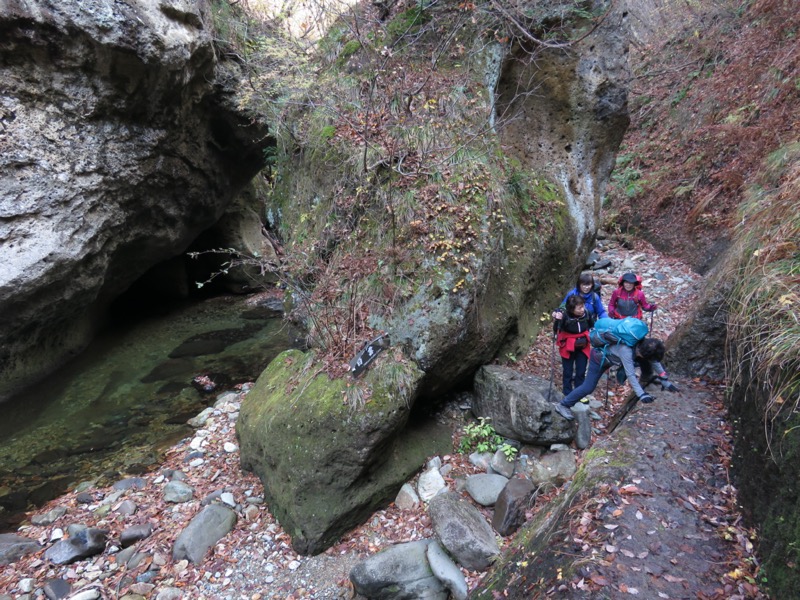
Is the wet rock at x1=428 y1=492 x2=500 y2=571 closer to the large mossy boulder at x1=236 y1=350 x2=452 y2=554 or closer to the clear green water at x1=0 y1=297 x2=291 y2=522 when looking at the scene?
the large mossy boulder at x1=236 y1=350 x2=452 y2=554

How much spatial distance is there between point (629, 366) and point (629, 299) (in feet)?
3.87

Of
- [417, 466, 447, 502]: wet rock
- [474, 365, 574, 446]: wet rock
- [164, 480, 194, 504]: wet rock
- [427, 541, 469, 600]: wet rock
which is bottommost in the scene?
[164, 480, 194, 504]: wet rock

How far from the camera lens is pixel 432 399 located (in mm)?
5555

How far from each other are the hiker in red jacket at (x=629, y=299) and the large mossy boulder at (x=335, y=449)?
2693mm

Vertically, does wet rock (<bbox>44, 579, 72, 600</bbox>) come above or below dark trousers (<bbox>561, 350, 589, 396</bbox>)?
below

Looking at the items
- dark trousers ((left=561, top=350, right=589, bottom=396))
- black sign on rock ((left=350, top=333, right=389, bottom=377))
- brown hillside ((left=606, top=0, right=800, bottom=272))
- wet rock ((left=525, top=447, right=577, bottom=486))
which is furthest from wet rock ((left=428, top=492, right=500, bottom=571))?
brown hillside ((left=606, top=0, right=800, bottom=272))

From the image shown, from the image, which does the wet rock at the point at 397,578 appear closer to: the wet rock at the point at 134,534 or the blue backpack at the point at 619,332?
the wet rock at the point at 134,534

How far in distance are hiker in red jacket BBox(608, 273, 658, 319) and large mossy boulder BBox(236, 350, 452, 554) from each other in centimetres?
269

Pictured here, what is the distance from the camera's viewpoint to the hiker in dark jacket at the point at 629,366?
4418 mm

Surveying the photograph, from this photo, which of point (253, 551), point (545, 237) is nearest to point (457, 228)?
point (545, 237)

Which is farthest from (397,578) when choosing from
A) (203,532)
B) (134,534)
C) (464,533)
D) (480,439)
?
(134,534)

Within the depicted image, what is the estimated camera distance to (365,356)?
A: 465cm

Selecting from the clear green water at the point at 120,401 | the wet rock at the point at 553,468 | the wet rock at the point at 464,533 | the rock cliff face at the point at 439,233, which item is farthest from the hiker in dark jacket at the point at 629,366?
the clear green water at the point at 120,401

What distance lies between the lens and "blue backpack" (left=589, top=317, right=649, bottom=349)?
4.35 m
